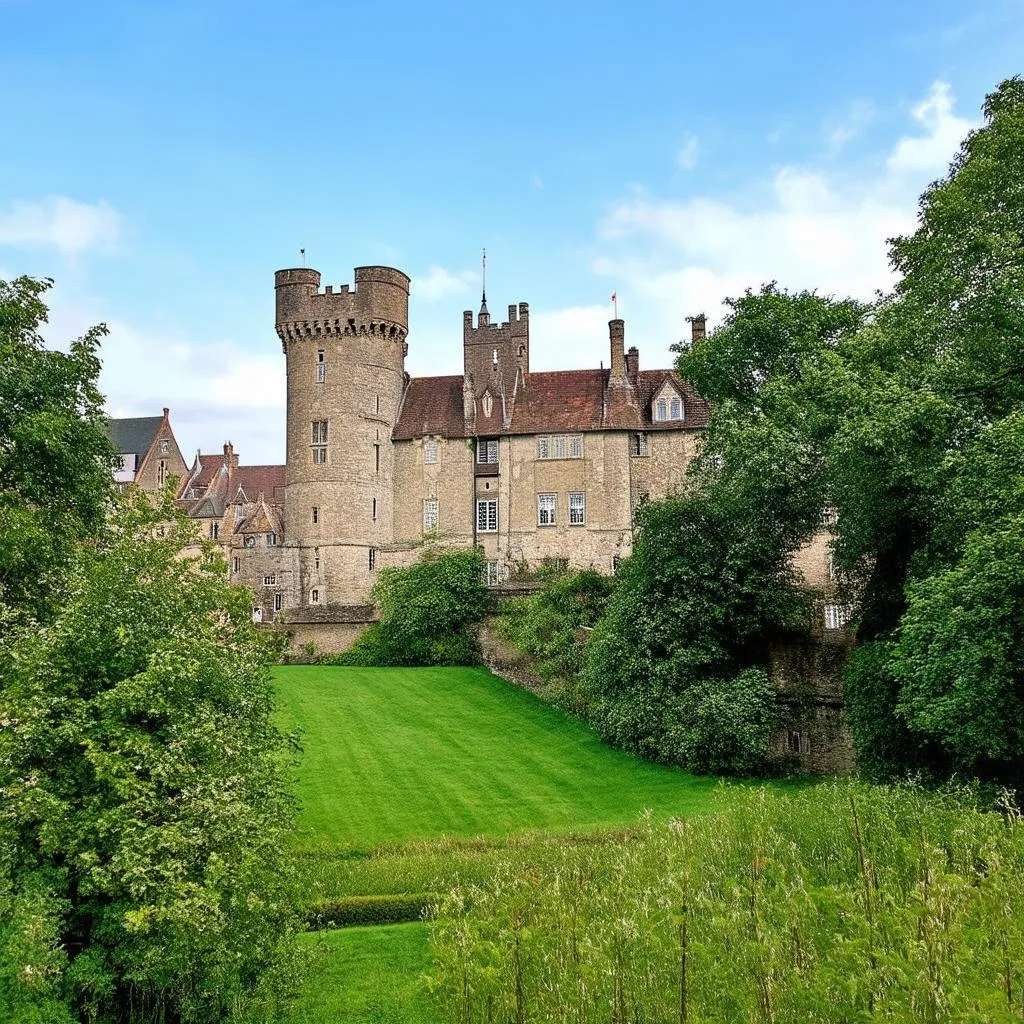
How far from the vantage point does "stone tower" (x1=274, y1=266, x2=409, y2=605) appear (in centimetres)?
4938

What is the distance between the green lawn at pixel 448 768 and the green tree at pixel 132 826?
883cm

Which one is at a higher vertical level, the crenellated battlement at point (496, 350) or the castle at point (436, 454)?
the crenellated battlement at point (496, 350)

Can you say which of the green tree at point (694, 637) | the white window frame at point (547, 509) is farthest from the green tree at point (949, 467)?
the white window frame at point (547, 509)

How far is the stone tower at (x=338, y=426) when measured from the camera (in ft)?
162

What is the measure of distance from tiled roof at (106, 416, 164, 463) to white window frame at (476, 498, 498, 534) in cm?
3444

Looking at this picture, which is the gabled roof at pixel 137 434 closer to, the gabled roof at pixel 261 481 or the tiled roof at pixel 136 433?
the tiled roof at pixel 136 433

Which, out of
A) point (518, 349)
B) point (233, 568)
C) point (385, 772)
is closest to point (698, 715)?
point (385, 772)

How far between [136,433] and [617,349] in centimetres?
4166

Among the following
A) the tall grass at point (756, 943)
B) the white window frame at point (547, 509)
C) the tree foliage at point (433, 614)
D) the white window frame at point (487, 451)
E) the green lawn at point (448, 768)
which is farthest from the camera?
the white window frame at point (487, 451)

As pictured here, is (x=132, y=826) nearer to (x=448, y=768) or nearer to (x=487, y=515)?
(x=448, y=768)

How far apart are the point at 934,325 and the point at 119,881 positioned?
19.3 m

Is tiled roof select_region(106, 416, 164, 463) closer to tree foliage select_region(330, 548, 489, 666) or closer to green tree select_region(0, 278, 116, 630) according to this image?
tree foliage select_region(330, 548, 489, 666)

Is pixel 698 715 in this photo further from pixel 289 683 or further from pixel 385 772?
pixel 289 683

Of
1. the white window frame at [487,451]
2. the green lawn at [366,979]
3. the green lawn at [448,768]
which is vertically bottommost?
the green lawn at [366,979]
